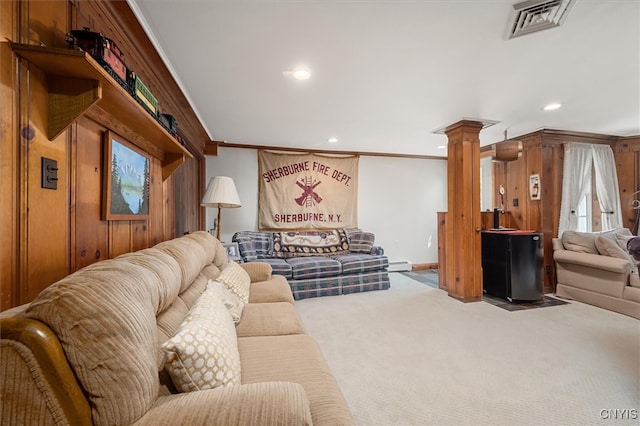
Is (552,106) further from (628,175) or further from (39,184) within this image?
(39,184)

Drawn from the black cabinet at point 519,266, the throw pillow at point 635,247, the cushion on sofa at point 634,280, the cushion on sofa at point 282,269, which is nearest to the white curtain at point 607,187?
the cushion on sofa at point 634,280

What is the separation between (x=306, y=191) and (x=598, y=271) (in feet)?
12.9

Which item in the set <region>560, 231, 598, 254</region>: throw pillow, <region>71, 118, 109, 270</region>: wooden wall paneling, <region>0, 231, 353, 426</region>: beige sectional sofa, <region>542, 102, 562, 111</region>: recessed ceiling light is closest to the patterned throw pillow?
<region>0, 231, 353, 426</region>: beige sectional sofa

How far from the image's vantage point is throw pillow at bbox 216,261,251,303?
193 centimetres

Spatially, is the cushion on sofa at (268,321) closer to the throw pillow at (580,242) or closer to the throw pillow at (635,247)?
the throw pillow at (635,247)

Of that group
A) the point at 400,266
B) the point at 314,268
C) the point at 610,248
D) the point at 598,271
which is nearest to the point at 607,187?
the point at 610,248

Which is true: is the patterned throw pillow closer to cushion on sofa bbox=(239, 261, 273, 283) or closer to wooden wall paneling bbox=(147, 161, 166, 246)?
wooden wall paneling bbox=(147, 161, 166, 246)

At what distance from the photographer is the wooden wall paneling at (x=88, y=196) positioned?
122cm

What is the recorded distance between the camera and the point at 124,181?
5.30 ft

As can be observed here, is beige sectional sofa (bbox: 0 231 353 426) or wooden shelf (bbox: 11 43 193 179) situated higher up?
wooden shelf (bbox: 11 43 193 179)

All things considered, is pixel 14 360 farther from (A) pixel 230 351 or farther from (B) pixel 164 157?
(B) pixel 164 157

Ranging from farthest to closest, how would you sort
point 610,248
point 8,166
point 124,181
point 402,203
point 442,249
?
1. point 402,203
2. point 442,249
3. point 610,248
4. point 124,181
5. point 8,166

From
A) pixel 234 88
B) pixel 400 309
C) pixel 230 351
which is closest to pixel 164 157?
pixel 234 88

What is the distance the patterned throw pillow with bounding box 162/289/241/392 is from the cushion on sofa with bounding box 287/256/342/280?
101 inches
